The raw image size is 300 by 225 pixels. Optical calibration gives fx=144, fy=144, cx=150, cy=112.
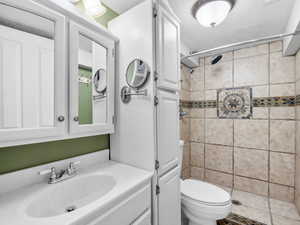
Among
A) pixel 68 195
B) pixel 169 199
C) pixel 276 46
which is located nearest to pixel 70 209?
pixel 68 195

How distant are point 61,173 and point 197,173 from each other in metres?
2.17

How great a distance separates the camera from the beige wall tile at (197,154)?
7.95ft

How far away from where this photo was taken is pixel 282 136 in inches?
73.8

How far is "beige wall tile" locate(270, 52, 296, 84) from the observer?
71.9 inches

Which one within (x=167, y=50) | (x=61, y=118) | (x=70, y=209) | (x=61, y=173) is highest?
(x=167, y=50)

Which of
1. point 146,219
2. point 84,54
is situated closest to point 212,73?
point 84,54

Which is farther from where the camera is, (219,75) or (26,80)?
(219,75)

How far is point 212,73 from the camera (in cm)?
234

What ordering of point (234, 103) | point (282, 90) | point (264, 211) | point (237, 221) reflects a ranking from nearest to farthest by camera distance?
point (237, 221), point (264, 211), point (282, 90), point (234, 103)

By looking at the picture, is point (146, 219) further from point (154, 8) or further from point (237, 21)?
point (237, 21)

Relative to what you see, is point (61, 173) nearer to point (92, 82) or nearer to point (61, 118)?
point (61, 118)

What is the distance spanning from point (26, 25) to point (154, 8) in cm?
80

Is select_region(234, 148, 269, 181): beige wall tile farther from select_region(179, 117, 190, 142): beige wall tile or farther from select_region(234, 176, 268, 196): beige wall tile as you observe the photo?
select_region(179, 117, 190, 142): beige wall tile

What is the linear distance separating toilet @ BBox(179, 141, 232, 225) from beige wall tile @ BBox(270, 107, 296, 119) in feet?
4.25
